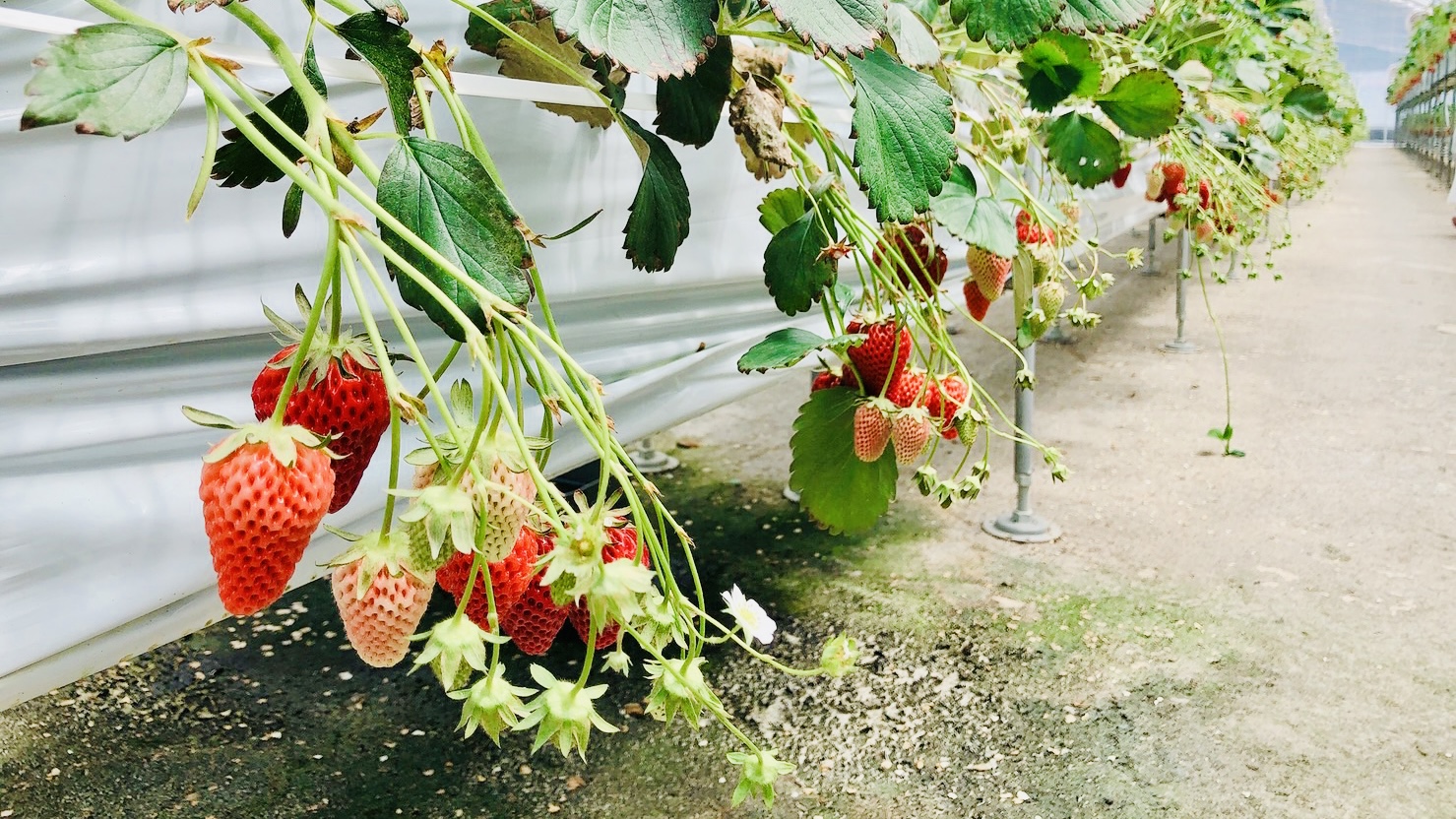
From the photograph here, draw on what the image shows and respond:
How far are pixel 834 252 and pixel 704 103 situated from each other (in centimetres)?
15

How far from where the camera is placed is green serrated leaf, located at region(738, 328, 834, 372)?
74 centimetres

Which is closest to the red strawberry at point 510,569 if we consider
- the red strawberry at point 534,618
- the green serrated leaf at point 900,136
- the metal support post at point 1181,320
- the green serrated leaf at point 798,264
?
the red strawberry at point 534,618

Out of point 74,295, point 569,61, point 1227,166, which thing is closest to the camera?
point 74,295

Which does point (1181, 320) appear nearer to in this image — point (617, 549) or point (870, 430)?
point (870, 430)

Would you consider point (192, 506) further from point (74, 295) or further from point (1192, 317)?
point (1192, 317)

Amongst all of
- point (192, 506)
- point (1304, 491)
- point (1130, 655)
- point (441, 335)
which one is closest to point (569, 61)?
A: point (441, 335)

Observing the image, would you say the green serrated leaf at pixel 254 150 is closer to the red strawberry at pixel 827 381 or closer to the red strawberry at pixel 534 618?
the red strawberry at pixel 534 618

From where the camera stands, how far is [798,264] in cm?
78

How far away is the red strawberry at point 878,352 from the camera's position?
0.86m

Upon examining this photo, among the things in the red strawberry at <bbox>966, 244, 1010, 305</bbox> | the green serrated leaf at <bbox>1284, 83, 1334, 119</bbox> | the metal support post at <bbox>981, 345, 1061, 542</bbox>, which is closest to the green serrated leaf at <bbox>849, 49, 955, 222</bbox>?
the red strawberry at <bbox>966, 244, 1010, 305</bbox>

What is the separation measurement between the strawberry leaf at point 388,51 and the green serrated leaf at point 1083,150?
0.87 meters

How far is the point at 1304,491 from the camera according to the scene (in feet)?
6.69

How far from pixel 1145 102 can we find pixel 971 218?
13.3 inches

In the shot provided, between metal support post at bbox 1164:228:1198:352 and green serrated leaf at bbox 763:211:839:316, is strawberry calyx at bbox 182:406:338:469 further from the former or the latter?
metal support post at bbox 1164:228:1198:352
